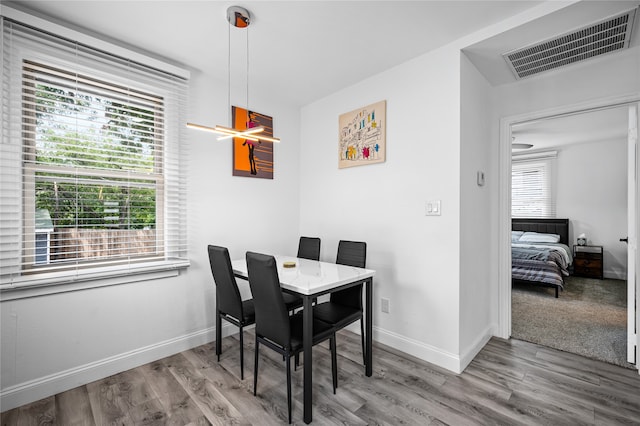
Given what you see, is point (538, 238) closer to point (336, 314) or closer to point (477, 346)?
point (477, 346)

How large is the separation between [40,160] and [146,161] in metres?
0.65

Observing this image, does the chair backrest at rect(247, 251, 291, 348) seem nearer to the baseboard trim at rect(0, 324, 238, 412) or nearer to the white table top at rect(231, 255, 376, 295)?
the white table top at rect(231, 255, 376, 295)

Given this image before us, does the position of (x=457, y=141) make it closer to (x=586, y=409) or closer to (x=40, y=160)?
(x=586, y=409)

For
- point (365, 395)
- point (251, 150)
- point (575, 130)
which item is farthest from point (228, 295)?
point (575, 130)

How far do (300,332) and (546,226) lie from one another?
20.5ft

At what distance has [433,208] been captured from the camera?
2.44 metres

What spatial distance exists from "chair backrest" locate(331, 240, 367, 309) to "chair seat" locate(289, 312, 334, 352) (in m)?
0.40

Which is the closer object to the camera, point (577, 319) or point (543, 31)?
point (543, 31)

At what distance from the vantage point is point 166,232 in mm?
2590

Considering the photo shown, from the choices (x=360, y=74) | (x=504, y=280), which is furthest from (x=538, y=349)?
(x=360, y=74)

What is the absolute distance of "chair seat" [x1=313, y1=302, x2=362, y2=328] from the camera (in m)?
2.11

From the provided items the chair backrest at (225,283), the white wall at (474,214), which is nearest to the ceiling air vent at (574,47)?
the white wall at (474,214)

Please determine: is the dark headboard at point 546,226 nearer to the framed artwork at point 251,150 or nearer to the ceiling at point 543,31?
the ceiling at point 543,31

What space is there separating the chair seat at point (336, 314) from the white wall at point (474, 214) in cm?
85
